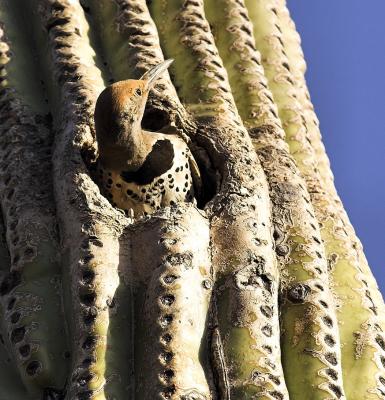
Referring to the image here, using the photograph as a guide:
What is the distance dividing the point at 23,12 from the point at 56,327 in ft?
5.28

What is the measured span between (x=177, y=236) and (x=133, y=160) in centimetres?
38

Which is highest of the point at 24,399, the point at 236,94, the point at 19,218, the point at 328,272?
the point at 236,94

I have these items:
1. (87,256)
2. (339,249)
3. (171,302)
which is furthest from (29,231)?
(339,249)

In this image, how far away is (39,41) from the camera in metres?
4.45

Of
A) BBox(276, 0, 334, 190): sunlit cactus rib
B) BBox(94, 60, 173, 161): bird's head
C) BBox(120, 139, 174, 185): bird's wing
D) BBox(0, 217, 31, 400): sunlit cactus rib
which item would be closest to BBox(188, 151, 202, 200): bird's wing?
BBox(120, 139, 174, 185): bird's wing

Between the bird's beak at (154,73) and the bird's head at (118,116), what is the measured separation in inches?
5.7

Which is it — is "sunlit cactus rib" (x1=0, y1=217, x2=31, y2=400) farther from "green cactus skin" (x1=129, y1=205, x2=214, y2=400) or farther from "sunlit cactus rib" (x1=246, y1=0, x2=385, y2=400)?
"sunlit cactus rib" (x1=246, y1=0, x2=385, y2=400)

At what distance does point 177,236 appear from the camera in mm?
3496

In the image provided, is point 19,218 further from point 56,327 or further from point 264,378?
point 264,378

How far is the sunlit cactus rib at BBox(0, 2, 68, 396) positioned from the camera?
3.35m

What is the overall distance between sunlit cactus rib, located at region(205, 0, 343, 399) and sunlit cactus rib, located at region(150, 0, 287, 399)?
8 cm

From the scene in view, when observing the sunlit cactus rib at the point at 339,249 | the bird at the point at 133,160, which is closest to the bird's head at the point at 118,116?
the bird at the point at 133,160

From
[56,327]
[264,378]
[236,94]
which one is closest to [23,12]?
[236,94]

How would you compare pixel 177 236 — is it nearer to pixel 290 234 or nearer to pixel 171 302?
pixel 171 302
